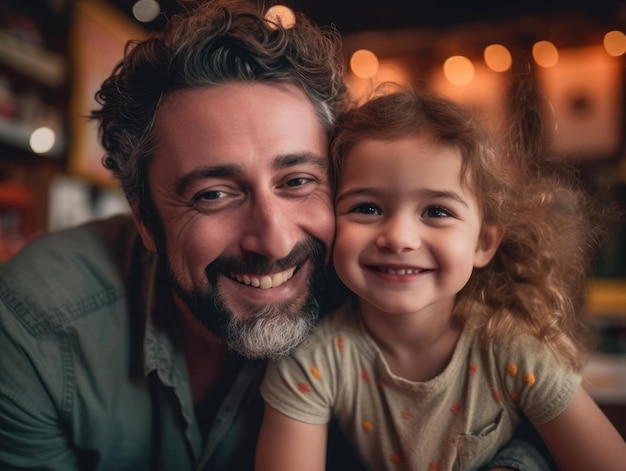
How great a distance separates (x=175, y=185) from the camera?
1137mm

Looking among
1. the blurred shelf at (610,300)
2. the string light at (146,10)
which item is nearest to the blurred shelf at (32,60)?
the string light at (146,10)

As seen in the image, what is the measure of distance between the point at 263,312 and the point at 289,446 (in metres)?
0.25

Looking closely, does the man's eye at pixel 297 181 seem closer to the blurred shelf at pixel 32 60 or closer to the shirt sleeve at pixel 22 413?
the shirt sleeve at pixel 22 413

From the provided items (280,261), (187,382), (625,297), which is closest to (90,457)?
(187,382)

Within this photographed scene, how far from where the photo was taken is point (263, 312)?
1.10 meters

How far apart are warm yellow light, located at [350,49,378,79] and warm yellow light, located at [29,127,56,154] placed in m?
2.05

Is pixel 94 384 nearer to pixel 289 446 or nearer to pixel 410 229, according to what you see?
pixel 289 446

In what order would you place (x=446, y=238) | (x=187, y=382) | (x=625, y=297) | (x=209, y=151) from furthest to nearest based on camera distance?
1. (x=625, y=297)
2. (x=187, y=382)
3. (x=209, y=151)
4. (x=446, y=238)

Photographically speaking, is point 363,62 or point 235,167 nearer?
point 235,167

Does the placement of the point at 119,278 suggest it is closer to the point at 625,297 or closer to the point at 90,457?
the point at 90,457

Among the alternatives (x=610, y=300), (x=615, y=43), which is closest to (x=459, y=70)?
(x=615, y=43)

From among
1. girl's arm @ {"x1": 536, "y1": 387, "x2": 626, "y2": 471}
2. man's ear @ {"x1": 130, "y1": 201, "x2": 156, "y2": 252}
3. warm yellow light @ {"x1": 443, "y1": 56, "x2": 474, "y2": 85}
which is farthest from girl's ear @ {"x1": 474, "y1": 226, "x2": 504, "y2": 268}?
warm yellow light @ {"x1": 443, "y1": 56, "x2": 474, "y2": 85}

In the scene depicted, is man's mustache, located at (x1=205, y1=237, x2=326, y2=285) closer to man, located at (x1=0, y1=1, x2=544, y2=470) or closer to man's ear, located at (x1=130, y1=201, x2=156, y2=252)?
man, located at (x1=0, y1=1, x2=544, y2=470)

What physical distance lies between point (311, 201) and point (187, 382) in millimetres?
Answer: 475
